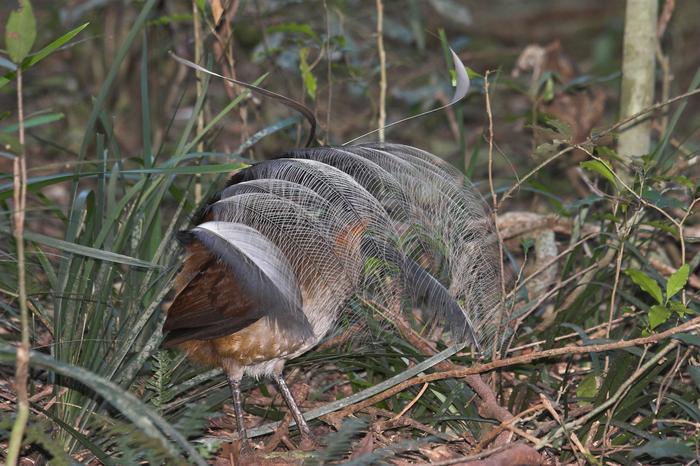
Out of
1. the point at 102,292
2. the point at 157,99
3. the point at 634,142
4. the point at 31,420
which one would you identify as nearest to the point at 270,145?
the point at 157,99

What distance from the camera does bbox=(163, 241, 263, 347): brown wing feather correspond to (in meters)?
3.19

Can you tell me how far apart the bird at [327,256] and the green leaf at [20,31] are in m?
0.77

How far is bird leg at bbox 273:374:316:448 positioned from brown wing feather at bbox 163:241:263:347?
36cm

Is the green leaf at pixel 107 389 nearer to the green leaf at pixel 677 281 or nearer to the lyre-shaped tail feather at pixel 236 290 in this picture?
the lyre-shaped tail feather at pixel 236 290

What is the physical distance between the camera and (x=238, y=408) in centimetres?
334

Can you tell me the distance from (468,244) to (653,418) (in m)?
0.86

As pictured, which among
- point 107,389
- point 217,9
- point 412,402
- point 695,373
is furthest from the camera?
point 217,9

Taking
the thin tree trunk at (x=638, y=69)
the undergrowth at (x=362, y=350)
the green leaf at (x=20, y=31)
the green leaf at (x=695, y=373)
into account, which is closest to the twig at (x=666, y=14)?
the thin tree trunk at (x=638, y=69)

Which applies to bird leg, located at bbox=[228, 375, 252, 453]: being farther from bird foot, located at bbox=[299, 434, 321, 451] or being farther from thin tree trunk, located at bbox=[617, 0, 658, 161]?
thin tree trunk, located at bbox=[617, 0, 658, 161]

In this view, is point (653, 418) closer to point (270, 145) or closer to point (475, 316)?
point (475, 316)

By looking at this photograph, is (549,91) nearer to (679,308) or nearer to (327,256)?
(679,308)

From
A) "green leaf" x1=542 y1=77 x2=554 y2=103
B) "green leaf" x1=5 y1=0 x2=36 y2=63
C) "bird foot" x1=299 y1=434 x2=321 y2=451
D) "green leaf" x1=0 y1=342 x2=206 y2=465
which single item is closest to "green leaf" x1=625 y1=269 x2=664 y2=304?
"bird foot" x1=299 y1=434 x2=321 y2=451

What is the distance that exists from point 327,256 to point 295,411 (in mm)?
649

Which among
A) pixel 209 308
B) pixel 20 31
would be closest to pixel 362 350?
pixel 209 308
